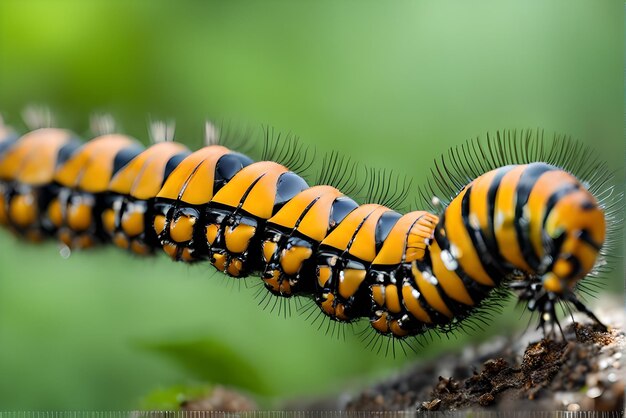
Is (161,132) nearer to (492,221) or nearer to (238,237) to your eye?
(238,237)

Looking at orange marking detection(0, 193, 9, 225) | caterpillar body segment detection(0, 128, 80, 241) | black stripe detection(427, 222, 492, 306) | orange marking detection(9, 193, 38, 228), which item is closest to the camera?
black stripe detection(427, 222, 492, 306)

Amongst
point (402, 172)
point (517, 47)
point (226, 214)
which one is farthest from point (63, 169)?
point (517, 47)

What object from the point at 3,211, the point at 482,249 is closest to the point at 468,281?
the point at 482,249

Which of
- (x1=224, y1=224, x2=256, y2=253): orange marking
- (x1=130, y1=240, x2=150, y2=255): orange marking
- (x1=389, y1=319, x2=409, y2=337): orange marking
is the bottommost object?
(x1=389, y1=319, x2=409, y2=337): orange marking

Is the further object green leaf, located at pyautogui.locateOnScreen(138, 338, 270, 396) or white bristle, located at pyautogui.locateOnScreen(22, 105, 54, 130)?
white bristle, located at pyautogui.locateOnScreen(22, 105, 54, 130)

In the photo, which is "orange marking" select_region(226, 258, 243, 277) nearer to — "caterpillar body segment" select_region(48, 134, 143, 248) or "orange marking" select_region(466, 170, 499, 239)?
"caterpillar body segment" select_region(48, 134, 143, 248)

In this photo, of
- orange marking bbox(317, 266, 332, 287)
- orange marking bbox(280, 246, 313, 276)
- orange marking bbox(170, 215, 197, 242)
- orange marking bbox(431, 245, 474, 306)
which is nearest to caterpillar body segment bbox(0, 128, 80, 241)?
orange marking bbox(170, 215, 197, 242)
